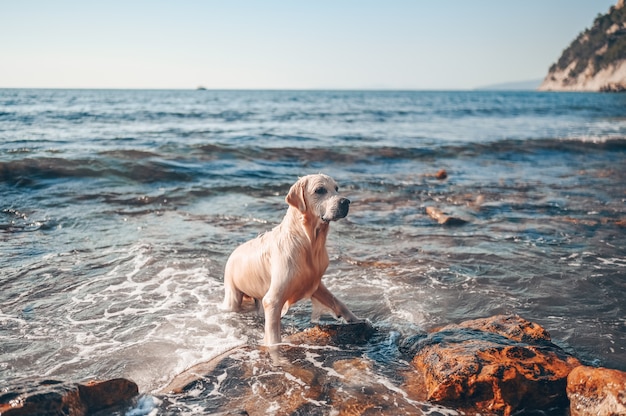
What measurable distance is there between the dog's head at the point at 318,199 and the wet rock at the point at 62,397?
2440 mm

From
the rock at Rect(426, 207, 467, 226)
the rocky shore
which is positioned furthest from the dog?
the rock at Rect(426, 207, 467, 226)

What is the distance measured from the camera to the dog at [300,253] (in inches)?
209

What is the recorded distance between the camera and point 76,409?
149 inches

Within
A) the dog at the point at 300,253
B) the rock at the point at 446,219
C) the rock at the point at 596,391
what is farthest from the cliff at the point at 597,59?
the rock at the point at 596,391

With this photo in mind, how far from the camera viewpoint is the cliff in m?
122

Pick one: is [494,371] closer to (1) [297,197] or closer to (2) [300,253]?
(2) [300,253]

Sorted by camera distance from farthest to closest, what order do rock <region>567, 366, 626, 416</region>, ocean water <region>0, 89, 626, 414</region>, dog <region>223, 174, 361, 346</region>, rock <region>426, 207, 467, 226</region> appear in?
rock <region>426, 207, 467, 226</region> → ocean water <region>0, 89, 626, 414</region> → dog <region>223, 174, 361, 346</region> → rock <region>567, 366, 626, 416</region>

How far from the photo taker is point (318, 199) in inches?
209

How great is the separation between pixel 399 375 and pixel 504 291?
323 centimetres

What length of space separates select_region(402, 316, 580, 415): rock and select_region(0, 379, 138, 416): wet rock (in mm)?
2704

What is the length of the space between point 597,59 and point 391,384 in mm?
161546

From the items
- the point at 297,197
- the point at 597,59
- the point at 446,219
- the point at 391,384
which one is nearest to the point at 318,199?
the point at 297,197

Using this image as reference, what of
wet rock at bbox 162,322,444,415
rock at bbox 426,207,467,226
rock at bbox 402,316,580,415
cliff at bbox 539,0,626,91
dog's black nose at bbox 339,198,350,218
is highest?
cliff at bbox 539,0,626,91

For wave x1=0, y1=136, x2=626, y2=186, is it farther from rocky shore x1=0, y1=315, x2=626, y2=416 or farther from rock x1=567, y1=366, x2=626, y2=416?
rock x1=567, y1=366, x2=626, y2=416
